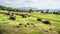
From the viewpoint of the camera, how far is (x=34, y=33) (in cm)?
4525

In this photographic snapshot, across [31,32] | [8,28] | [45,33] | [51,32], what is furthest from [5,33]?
[51,32]

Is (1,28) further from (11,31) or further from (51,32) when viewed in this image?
(51,32)

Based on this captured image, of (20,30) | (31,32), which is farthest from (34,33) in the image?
(20,30)

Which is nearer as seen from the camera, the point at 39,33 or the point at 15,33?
the point at 15,33

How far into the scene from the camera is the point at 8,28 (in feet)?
149

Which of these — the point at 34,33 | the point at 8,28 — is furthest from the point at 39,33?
the point at 8,28

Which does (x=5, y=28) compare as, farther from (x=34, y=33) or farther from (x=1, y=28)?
(x=34, y=33)

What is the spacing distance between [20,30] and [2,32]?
5.47 m

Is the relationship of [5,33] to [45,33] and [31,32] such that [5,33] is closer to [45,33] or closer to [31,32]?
[31,32]

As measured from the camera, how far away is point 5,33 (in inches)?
1652

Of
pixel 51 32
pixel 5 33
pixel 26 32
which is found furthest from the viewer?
pixel 51 32

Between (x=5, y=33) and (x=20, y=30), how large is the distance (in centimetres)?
505

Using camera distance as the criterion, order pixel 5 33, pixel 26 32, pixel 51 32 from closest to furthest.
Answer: pixel 5 33 → pixel 26 32 → pixel 51 32

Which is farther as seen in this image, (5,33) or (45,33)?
(45,33)
